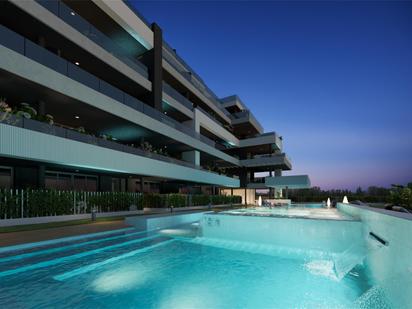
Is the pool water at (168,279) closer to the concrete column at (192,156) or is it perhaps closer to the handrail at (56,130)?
the handrail at (56,130)

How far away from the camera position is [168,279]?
638 cm

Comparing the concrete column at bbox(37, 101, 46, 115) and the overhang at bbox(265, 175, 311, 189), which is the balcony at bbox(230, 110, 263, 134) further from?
the concrete column at bbox(37, 101, 46, 115)

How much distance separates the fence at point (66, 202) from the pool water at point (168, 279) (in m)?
5.72

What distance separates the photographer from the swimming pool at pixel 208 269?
16.8 ft

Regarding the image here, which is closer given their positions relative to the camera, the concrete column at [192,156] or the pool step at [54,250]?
the pool step at [54,250]

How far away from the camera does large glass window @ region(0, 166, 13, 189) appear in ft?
51.7

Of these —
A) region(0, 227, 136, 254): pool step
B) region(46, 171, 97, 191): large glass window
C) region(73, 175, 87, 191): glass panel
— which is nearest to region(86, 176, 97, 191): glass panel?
region(46, 171, 97, 191): large glass window

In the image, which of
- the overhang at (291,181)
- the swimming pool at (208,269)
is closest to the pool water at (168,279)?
the swimming pool at (208,269)

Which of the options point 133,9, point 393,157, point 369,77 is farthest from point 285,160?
point 393,157

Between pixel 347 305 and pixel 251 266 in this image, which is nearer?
pixel 347 305

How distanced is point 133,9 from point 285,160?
103 ft

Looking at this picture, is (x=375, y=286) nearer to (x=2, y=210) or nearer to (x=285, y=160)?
(x=2, y=210)

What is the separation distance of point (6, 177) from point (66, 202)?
431 centimetres

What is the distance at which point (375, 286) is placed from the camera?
224 inches
